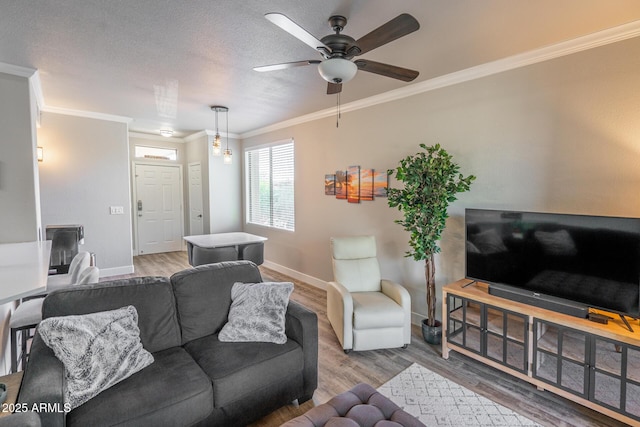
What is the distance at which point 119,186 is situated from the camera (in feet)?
17.0

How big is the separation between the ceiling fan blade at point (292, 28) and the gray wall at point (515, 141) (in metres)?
1.88

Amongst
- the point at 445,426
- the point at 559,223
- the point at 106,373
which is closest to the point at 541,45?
the point at 559,223

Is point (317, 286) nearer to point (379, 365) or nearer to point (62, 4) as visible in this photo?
point (379, 365)

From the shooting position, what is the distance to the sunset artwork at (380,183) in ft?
12.5

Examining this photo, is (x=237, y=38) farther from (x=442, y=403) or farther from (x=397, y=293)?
(x=442, y=403)

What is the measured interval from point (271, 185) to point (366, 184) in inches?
95.8

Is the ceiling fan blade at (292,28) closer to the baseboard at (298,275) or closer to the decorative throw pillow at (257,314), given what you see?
the decorative throw pillow at (257,314)

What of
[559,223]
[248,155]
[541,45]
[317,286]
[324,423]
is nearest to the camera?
[324,423]

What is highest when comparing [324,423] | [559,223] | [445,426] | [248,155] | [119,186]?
[248,155]

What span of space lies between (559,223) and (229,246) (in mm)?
3568

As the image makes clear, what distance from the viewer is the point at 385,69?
216cm

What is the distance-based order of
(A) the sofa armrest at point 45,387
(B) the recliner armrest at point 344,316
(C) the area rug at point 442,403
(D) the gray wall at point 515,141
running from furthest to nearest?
1. (B) the recliner armrest at point 344,316
2. (D) the gray wall at point 515,141
3. (C) the area rug at point 442,403
4. (A) the sofa armrest at point 45,387

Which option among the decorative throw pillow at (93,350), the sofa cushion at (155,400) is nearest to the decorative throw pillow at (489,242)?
the sofa cushion at (155,400)

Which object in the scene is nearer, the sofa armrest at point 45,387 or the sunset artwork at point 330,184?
the sofa armrest at point 45,387
